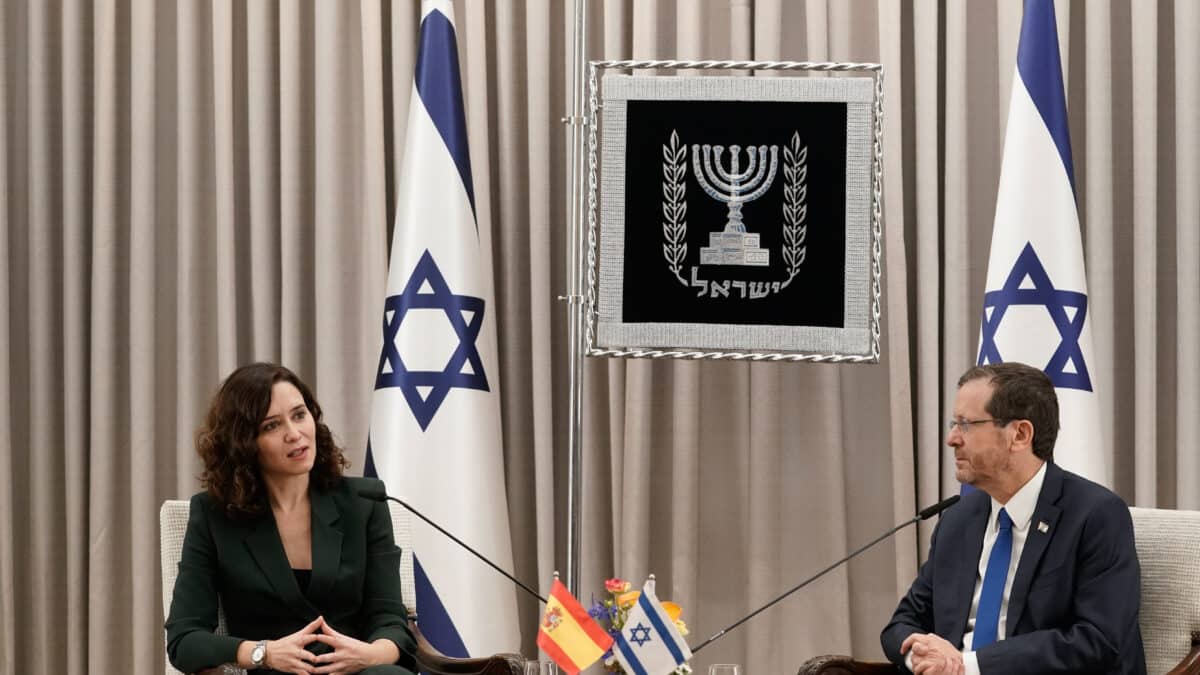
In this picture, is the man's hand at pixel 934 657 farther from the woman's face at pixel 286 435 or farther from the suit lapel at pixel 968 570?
→ the woman's face at pixel 286 435

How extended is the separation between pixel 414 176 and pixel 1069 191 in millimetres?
1881

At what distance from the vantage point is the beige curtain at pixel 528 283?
403cm

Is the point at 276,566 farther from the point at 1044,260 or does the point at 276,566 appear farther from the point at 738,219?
the point at 1044,260

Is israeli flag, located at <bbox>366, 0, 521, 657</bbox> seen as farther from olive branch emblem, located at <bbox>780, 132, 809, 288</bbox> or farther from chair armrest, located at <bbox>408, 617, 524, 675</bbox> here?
olive branch emblem, located at <bbox>780, 132, 809, 288</bbox>

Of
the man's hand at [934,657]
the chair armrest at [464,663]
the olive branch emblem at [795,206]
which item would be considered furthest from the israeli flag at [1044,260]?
the chair armrest at [464,663]

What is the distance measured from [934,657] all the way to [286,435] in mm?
1490

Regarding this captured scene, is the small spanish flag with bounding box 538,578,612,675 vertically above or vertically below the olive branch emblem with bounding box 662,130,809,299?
below

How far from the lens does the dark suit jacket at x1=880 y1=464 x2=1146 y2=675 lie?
2.65 meters

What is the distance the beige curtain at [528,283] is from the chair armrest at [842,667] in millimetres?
1151

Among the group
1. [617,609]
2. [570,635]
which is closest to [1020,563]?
[617,609]

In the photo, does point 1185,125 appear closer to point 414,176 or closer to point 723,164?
point 723,164

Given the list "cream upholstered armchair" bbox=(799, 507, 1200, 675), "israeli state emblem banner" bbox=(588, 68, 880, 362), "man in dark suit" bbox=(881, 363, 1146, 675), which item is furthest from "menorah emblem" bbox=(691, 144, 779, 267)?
"cream upholstered armchair" bbox=(799, 507, 1200, 675)

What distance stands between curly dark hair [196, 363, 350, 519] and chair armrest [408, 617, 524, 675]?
1.62 feet

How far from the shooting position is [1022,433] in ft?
9.25
